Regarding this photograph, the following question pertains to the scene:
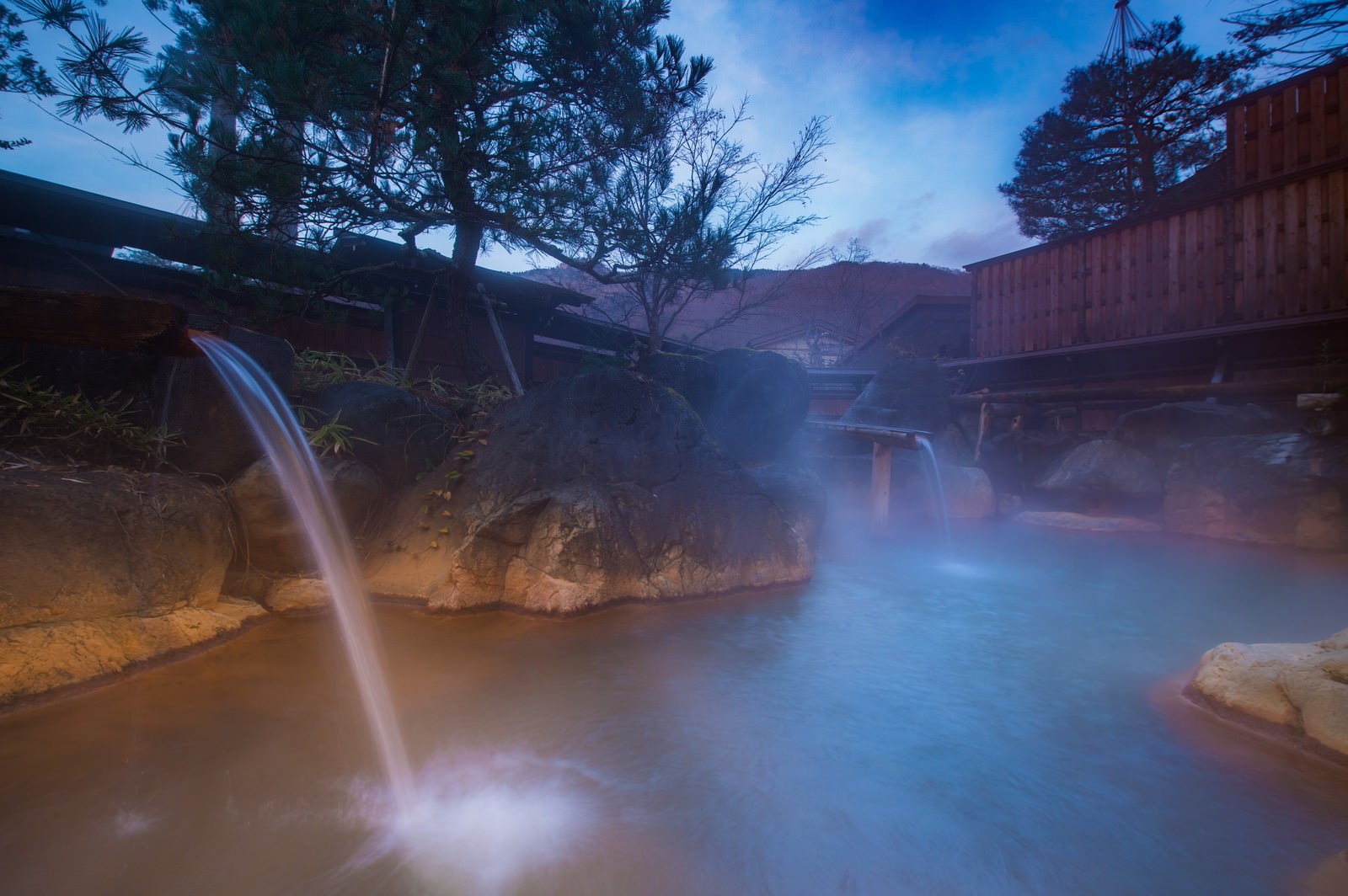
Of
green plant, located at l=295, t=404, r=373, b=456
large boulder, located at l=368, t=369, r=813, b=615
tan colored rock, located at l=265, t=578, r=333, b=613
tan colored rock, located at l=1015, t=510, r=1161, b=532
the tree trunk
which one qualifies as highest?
the tree trunk

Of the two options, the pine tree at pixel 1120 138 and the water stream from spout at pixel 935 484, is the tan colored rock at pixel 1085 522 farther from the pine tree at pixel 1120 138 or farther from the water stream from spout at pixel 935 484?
the pine tree at pixel 1120 138

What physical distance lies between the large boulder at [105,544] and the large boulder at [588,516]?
1.31m

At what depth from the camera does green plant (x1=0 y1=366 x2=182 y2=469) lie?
4.02 meters

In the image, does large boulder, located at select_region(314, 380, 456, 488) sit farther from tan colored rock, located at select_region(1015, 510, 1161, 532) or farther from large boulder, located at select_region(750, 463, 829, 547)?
tan colored rock, located at select_region(1015, 510, 1161, 532)

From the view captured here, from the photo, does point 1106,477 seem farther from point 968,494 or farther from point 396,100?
point 396,100

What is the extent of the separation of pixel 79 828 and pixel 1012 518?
13000 mm

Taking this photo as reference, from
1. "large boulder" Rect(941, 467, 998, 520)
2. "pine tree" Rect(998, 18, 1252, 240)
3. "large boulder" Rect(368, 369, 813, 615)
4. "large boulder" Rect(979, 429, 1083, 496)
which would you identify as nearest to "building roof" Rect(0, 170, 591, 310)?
"large boulder" Rect(368, 369, 813, 615)

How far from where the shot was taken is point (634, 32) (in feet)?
19.4

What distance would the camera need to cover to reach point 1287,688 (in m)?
3.34

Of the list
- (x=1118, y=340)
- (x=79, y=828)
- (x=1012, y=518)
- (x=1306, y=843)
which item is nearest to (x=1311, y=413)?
(x=1118, y=340)

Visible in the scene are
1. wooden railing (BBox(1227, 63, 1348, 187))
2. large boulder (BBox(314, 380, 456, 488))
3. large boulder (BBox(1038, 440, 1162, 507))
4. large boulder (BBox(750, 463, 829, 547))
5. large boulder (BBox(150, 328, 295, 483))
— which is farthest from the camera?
large boulder (BBox(1038, 440, 1162, 507))

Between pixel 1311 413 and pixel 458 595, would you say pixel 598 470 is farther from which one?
pixel 1311 413

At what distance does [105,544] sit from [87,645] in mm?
593

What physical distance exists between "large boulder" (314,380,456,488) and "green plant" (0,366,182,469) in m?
1.25
